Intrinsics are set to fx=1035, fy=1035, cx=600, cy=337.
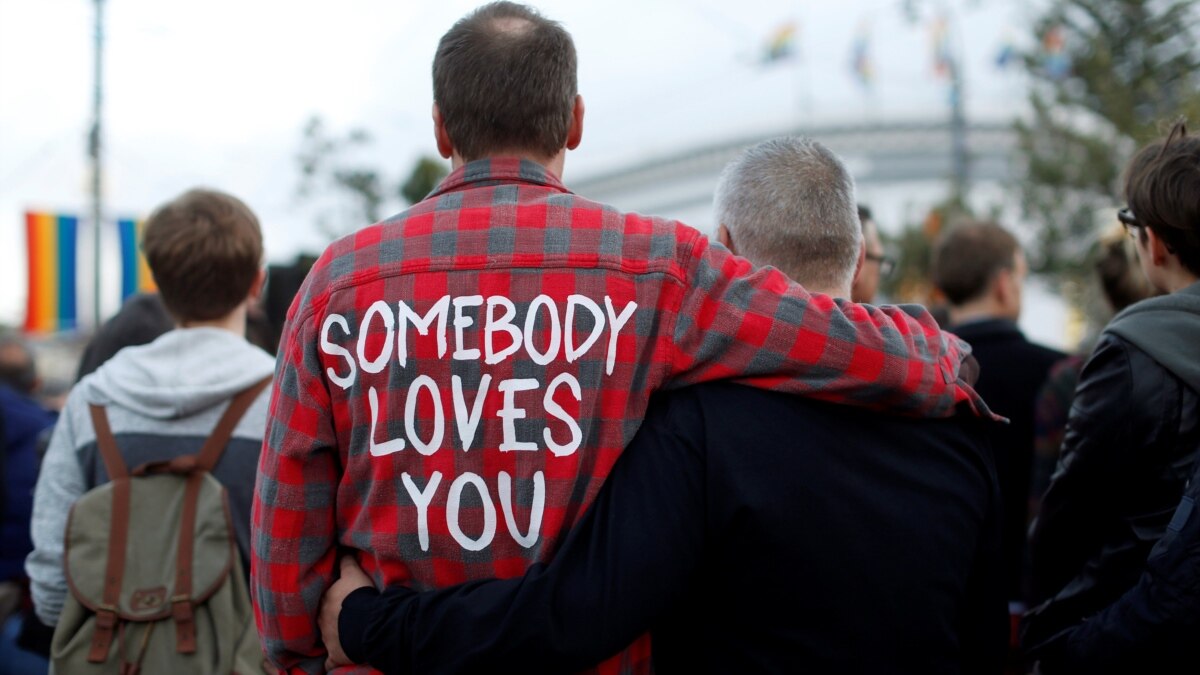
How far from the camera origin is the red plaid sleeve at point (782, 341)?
1727mm

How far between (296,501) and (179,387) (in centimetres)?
102

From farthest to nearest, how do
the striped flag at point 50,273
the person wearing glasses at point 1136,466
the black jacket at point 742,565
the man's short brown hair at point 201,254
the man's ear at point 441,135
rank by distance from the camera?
the striped flag at point 50,273 → the man's short brown hair at point 201,254 → the person wearing glasses at point 1136,466 → the man's ear at point 441,135 → the black jacket at point 742,565

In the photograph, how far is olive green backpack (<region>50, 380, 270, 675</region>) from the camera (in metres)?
2.46

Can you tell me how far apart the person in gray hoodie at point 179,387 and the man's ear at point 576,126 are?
46.8 inches

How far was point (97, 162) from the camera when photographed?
1290 cm

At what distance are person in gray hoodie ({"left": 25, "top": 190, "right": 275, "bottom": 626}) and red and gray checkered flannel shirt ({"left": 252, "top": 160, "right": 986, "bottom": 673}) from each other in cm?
91

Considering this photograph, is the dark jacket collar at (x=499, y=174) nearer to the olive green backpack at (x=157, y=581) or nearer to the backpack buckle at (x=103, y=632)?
the olive green backpack at (x=157, y=581)

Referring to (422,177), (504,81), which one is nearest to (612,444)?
(504,81)

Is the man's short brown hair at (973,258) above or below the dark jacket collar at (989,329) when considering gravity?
above

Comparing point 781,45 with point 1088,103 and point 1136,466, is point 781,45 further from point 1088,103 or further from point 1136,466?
point 1136,466

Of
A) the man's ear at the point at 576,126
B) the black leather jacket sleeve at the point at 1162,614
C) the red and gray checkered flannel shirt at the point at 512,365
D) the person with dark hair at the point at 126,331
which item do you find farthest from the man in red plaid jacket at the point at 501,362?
the person with dark hair at the point at 126,331

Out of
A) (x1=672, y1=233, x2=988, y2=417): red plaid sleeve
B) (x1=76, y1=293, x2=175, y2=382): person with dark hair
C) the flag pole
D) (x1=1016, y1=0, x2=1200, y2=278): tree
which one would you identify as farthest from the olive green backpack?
the flag pole

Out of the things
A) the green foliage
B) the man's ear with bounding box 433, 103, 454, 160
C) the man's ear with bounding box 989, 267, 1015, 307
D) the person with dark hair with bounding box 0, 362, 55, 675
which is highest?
the green foliage

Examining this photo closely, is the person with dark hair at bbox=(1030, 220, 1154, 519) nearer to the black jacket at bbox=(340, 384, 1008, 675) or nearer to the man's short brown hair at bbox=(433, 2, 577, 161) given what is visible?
the black jacket at bbox=(340, 384, 1008, 675)
